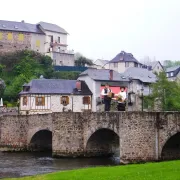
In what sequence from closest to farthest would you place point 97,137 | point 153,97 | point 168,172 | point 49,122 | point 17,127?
1. point 168,172
2. point 97,137
3. point 49,122
4. point 17,127
5. point 153,97

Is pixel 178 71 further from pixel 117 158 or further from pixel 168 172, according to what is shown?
pixel 168 172

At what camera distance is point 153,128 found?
3031 centimetres

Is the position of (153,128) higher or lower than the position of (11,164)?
higher

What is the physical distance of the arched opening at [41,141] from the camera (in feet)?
152

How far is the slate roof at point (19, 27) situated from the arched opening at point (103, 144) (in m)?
57.6

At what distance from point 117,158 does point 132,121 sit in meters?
7.18

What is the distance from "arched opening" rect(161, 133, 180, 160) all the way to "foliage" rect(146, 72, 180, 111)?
21792mm

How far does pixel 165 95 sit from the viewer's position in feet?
185

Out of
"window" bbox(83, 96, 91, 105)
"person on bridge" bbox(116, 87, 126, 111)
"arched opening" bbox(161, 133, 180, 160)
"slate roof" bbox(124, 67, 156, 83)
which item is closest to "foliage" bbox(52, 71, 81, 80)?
"slate roof" bbox(124, 67, 156, 83)

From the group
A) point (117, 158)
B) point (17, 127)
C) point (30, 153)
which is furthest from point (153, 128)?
point (17, 127)

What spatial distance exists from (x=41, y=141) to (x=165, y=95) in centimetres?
1713

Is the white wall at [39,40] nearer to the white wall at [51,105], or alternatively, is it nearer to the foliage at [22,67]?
the foliage at [22,67]

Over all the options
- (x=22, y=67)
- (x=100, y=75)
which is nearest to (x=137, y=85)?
(x=100, y=75)

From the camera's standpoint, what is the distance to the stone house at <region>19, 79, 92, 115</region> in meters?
59.9
